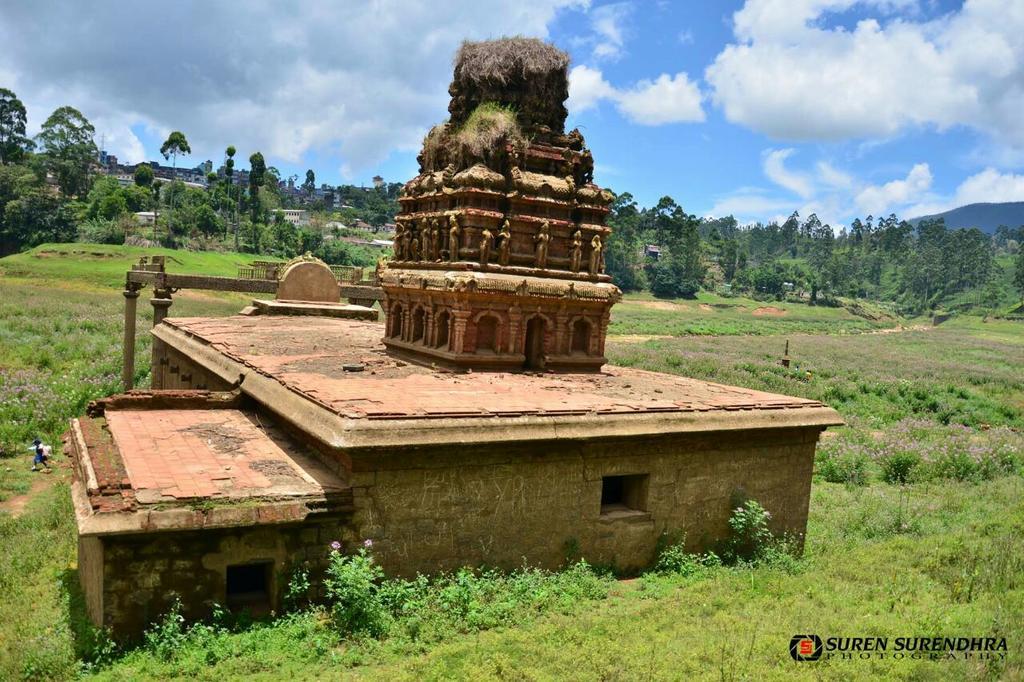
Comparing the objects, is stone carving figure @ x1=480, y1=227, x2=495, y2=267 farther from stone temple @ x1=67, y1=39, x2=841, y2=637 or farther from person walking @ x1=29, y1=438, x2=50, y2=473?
person walking @ x1=29, y1=438, x2=50, y2=473

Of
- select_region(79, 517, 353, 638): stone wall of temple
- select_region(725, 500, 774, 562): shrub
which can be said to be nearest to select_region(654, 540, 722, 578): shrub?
select_region(725, 500, 774, 562): shrub

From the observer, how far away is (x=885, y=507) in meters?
12.1

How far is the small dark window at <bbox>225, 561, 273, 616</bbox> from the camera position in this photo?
6.64 meters

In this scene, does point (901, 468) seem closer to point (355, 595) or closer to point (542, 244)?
point (542, 244)

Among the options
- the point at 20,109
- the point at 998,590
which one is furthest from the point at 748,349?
the point at 20,109

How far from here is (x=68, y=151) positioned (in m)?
80.4

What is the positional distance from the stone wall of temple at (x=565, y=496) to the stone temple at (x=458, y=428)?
2cm

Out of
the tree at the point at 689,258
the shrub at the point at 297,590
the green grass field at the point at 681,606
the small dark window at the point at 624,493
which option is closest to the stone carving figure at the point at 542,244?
the small dark window at the point at 624,493

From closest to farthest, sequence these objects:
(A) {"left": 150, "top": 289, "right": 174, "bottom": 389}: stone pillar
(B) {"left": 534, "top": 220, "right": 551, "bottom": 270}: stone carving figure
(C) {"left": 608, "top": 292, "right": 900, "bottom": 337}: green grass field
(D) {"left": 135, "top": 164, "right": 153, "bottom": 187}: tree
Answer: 1. (B) {"left": 534, "top": 220, "right": 551, "bottom": 270}: stone carving figure
2. (A) {"left": 150, "top": 289, "right": 174, "bottom": 389}: stone pillar
3. (C) {"left": 608, "top": 292, "right": 900, "bottom": 337}: green grass field
4. (D) {"left": 135, "top": 164, "right": 153, "bottom": 187}: tree

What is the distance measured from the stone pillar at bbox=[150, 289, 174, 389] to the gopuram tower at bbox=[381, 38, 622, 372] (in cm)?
711

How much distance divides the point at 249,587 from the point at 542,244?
7.03m

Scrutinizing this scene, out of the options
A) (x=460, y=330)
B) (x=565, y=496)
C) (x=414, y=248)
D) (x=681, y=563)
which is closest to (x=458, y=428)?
(x=565, y=496)

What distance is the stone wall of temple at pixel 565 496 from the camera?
7.27 metres

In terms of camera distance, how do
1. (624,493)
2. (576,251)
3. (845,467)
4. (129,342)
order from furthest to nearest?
1. (129,342)
2. (845,467)
3. (576,251)
4. (624,493)
